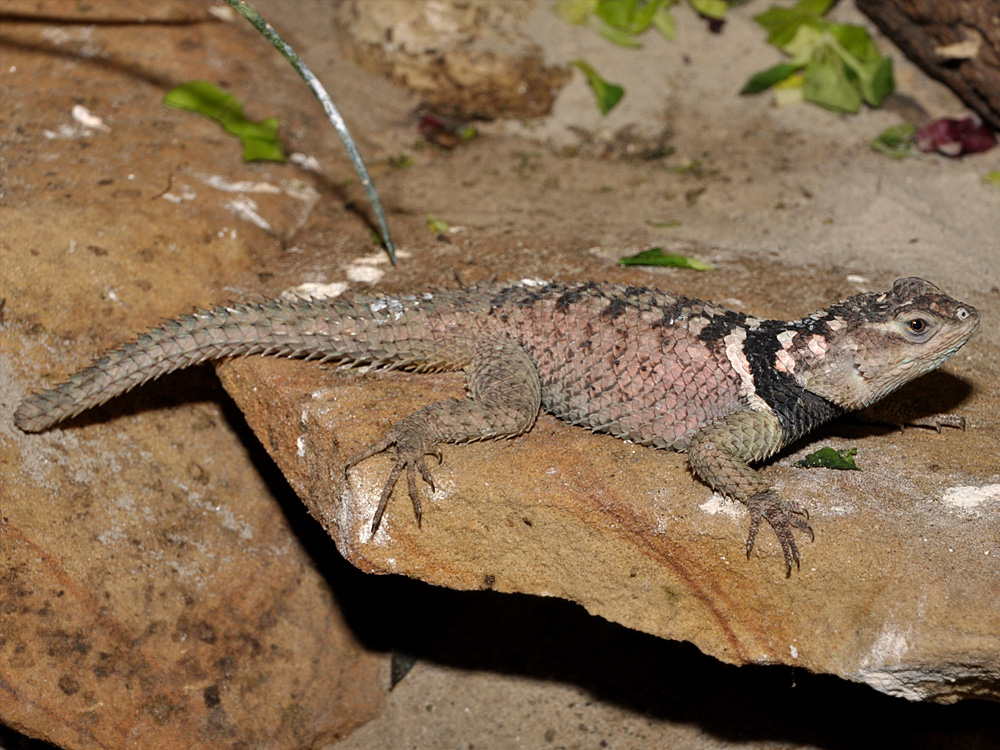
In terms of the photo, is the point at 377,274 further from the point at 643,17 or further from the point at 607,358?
the point at 643,17

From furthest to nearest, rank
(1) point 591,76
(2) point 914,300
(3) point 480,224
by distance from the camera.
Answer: (1) point 591,76 → (3) point 480,224 → (2) point 914,300

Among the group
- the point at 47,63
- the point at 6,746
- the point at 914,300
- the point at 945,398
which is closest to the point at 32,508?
the point at 6,746

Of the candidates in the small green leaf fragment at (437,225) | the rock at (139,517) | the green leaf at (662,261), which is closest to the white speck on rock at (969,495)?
the green leaf at (662,261)

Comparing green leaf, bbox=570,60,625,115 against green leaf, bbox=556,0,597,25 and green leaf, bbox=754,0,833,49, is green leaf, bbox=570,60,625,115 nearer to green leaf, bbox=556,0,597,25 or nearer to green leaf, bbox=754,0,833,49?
green leaf, bbox=556,0,597,25

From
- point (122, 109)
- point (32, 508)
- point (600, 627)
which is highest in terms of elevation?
point (122, 109)

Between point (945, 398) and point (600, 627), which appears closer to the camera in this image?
point (945, 398)

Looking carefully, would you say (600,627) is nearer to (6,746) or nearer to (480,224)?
(480,224)

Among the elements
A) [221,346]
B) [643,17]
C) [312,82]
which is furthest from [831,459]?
[643,17]
